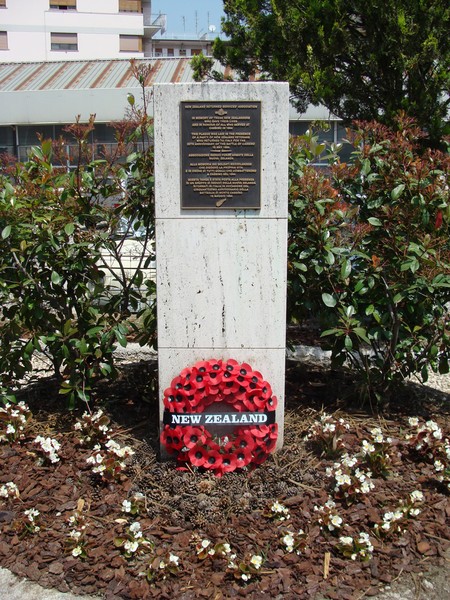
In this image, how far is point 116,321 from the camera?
14.6 feet

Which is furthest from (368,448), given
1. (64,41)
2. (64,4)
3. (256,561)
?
(64,4)

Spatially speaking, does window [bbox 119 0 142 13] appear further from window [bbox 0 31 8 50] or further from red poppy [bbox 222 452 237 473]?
red poppy [bbox 222 452 237 473]

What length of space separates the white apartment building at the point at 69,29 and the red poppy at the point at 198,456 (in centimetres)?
5317

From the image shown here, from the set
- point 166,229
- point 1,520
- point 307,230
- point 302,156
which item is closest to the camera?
point 1,520

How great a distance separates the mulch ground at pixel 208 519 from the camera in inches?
117

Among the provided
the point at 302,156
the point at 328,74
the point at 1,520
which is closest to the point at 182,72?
the point at 328,74

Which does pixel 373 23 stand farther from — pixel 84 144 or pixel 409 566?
pixel 409 566

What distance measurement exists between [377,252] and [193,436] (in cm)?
177

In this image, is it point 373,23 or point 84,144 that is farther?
point 373,23

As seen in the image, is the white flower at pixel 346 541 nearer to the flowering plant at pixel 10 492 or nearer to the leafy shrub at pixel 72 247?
the flowering plant at pixel 10 492

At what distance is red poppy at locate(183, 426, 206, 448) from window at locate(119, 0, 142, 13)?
5648 centimetres

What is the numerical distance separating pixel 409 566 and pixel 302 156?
9.01 ft

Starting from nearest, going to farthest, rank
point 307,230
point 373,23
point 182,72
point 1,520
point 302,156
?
point 1,520 → point 307,230 → point 302,156 → point 373,23 → point 182,72

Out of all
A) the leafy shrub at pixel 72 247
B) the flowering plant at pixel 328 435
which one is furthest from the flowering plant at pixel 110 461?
the flowering plant at pixel 328 435
